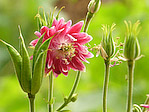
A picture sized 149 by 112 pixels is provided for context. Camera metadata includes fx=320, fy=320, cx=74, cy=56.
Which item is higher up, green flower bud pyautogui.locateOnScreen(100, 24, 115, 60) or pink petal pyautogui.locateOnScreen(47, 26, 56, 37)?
pink petal pyautogui.locateOnScreen(47, 26, 56, 37)

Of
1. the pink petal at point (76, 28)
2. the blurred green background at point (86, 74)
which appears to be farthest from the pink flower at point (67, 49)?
the blurred green background at point (86, 74)

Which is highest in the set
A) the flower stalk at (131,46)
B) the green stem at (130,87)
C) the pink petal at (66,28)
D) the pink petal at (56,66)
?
the pink petal at (66,28)

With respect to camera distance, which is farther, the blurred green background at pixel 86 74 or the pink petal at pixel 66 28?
the blurred green background at pixel 86 74

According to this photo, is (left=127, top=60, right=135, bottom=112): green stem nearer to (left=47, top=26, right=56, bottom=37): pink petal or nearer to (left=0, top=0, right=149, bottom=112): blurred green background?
(left=47, top=26, right=56, bottom=37): pink petal

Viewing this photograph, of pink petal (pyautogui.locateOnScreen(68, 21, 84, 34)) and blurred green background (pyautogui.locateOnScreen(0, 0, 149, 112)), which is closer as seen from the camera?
pink petal (pyautogui.locateOnScreen(68, 21, 84, 34))

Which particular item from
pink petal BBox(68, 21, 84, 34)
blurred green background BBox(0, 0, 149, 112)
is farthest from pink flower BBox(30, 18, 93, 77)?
blurred green background BBox(0, 0, 149, 112)

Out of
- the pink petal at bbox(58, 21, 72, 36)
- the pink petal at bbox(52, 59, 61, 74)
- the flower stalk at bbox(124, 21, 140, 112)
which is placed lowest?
the pink petal at bbox(52, 59, 61, 74)

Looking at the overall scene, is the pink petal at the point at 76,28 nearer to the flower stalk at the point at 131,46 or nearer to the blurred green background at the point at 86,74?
the flower stalk at the point at 131,46
